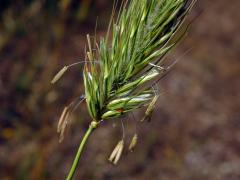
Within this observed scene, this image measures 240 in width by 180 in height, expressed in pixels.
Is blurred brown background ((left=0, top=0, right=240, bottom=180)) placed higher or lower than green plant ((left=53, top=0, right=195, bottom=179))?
lower

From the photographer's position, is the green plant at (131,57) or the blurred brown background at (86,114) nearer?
the green plant at (131,57)

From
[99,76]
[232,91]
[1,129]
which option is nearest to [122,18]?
[99,76]

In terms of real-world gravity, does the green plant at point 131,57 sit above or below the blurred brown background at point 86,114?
above

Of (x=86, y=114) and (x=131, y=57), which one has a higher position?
(x=131, y=57)

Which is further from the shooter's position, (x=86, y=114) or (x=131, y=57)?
(x=86, y=114)

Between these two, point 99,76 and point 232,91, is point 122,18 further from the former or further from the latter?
point 232,91
